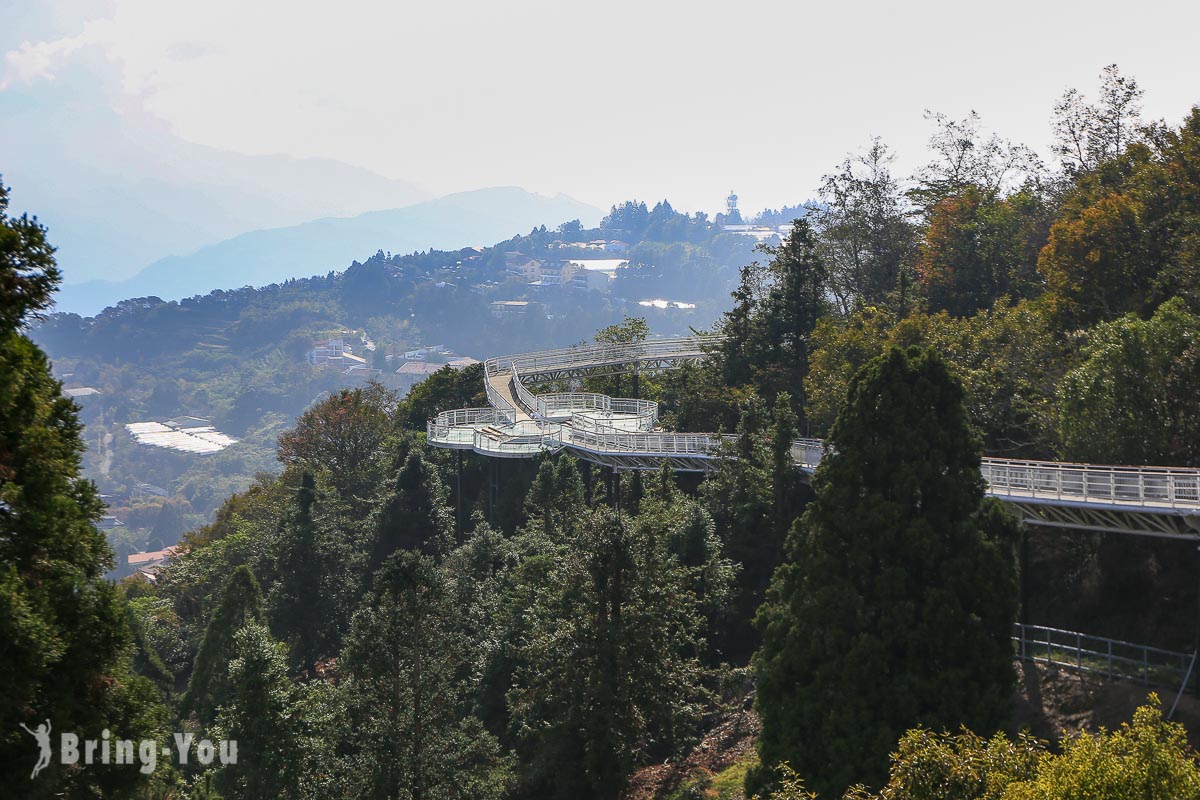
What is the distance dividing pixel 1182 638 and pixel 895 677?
628 centimetres

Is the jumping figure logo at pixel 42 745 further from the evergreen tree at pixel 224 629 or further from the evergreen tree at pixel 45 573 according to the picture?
the evergreen tree at pixel 224 629

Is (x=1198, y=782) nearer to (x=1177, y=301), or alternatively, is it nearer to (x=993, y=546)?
(x=993, y=546)

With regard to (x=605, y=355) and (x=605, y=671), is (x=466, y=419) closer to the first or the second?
(x=605, y=355)

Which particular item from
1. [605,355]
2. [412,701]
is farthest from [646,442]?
[605,355]

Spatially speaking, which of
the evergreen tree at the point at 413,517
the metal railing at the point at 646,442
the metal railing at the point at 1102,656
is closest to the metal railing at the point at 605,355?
the metal railing at the point at 646,442

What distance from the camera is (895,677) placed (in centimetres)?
1598

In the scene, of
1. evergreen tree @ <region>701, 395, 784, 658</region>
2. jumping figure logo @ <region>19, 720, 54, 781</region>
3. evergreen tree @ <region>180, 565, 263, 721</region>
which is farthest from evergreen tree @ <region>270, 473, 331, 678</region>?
jumping figure logo @ <region>19, 720, 54, 781</region>

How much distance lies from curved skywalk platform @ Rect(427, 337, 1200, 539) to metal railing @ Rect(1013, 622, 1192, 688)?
2008 mm

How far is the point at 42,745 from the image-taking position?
10.1 meters

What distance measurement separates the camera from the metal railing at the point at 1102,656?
1720 centimetres

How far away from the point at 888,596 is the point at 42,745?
11.8 meters

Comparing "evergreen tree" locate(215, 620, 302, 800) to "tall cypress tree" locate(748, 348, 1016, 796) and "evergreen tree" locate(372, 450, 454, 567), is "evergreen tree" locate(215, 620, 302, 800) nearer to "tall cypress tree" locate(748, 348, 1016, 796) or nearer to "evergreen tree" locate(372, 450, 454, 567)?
"tall cypress tree" locate(748, 348, 1016, 796)

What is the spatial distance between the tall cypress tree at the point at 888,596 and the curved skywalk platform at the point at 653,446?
2.11m

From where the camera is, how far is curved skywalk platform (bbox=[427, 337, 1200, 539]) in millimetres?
18078
